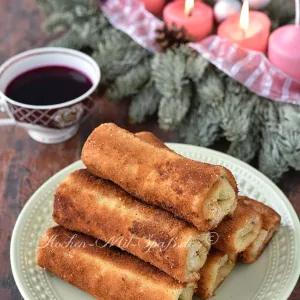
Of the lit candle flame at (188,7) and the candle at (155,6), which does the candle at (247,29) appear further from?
the candle at (155,6)

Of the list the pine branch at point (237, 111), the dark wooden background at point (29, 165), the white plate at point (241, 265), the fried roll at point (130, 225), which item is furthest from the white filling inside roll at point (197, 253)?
the pine branch at point (237, 111)

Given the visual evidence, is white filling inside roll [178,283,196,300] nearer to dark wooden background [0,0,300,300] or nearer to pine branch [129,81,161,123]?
dark wooden background [0,0,300,300]

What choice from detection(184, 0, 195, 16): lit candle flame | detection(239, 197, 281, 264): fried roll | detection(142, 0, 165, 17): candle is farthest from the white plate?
detection(142, 0, 165, 17): candle

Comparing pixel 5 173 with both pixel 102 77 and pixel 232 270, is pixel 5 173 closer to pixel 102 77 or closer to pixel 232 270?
pixel 102 77

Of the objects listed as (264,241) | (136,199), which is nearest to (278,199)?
(264,241)

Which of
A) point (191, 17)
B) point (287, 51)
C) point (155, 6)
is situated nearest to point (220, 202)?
point (287, 51)
